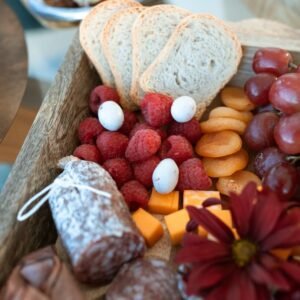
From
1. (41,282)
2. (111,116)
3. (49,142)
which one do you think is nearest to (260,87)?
(111,116)

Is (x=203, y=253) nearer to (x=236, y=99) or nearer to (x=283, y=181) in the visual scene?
(x=283, y=181)

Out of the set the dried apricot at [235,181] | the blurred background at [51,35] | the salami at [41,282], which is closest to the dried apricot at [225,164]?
the dried apricot at [235,181]

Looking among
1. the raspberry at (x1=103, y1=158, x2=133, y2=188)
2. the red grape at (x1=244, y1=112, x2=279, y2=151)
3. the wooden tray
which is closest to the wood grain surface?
the wooden tray

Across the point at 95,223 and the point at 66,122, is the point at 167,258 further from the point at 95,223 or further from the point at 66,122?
the point at 66,122

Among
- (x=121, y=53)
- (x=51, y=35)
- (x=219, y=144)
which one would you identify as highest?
(x=121, y=53)

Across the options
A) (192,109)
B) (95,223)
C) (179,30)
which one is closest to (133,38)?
(179,30)

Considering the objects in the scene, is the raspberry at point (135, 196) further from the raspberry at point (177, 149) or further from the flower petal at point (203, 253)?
the flower petal at point (203, 253)
